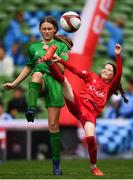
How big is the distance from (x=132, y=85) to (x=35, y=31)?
9.45 feet

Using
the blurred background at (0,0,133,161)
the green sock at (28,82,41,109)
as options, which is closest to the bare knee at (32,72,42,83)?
the green sock at (28,82,41,109)

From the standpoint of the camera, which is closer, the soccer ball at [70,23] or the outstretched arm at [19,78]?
the outstretched arm at [19,78]

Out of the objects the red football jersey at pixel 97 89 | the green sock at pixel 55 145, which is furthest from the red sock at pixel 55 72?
the green sock at pixel 55 145

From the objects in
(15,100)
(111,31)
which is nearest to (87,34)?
(15,100)

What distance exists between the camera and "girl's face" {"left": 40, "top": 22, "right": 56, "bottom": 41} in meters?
9.24

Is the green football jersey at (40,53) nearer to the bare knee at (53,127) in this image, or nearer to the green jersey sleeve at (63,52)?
the green jersey sleeve at (63,52)

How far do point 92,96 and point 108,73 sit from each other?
0.30m

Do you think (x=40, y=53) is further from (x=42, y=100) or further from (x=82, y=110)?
(x=42, y=100)

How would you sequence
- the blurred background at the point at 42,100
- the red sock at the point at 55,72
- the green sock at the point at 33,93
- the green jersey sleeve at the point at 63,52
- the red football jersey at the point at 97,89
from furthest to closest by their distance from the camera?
the blurred background at the point at 42,100
the red football jersey at the point at 97,89
the green jersey sleeve at the point at 63,52
the green sock at the point at 33,93
the red sock at the point at 55,72

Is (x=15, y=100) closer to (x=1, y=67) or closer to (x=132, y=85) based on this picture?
(x=1, y=67)

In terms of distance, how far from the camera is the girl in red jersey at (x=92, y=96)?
30.8ft

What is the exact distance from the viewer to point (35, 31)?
60.3ft

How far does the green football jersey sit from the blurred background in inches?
191

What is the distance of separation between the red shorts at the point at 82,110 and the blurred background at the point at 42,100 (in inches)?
181
